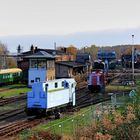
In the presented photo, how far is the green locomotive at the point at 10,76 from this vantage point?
212 ft

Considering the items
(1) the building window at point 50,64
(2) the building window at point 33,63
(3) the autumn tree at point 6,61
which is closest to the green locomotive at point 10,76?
(2) the building window at point 33,63

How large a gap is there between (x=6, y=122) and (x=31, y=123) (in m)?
2.16

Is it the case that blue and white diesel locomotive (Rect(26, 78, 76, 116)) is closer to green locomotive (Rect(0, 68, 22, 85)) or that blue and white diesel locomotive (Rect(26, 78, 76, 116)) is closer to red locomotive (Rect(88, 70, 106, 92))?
red locomotive (Rect(88, 70, 106, 92))

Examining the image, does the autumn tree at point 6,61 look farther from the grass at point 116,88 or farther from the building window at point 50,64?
the grass at point 116,88

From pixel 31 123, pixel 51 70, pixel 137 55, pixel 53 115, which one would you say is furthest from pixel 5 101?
pixel 137 55

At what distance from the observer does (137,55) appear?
366ft

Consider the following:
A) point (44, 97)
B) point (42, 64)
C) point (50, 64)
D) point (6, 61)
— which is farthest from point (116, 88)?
point (6, 61)

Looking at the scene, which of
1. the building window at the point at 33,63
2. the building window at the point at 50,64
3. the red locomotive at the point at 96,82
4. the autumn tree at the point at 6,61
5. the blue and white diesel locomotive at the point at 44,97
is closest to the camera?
the blue and white diesel locomotive at the point at 44,97

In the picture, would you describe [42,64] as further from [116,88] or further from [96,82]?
[116,88]

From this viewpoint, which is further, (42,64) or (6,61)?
(6,61)

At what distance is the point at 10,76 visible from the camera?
67.2 m

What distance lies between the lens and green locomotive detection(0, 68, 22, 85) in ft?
212

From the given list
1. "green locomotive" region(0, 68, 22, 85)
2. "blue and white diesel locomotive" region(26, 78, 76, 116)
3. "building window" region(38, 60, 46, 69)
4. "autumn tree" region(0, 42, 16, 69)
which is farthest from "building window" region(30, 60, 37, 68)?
"blue and white diesel locomotive" region(26, 78, 76, 116)

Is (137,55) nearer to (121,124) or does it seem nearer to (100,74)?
(100,74)
